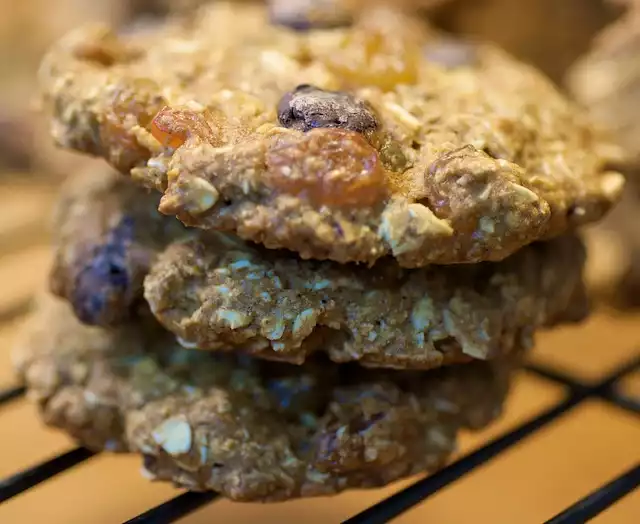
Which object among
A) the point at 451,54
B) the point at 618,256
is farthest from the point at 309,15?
the point at 618,256

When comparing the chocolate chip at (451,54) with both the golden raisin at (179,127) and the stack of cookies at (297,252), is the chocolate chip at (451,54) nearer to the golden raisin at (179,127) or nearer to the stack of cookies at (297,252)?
the stack of cookies at (297,252)

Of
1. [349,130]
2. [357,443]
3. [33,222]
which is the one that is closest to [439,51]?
[349,130]

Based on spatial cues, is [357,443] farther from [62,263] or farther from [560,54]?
[560,54]

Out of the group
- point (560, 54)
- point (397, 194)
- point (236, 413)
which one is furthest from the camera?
point (560, 54)

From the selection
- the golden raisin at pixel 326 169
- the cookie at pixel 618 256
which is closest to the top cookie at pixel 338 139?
the golden raisin at pixel 326 169

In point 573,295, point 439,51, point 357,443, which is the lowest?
point 357,443

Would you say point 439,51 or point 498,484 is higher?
point 439,51
